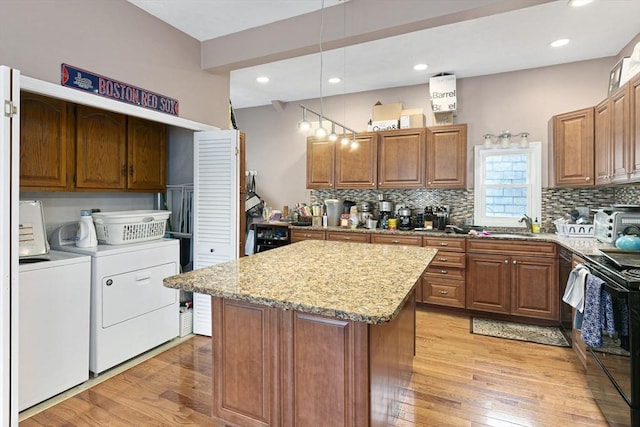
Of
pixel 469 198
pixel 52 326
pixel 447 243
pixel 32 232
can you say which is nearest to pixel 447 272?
pixel 447 243

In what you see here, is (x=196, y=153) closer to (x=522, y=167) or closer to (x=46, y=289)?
(x=46, y=289)

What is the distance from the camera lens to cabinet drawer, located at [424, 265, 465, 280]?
A: 371 centimetres

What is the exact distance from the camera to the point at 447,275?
12.3 feet

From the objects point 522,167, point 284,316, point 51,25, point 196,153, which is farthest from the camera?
point 522,167

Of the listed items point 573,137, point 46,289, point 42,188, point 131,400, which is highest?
point 573,137

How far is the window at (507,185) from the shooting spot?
392 cm

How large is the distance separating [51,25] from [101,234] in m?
1.53

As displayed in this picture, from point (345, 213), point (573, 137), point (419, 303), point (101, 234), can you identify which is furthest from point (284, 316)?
point (573, 137)

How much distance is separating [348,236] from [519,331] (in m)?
2.04

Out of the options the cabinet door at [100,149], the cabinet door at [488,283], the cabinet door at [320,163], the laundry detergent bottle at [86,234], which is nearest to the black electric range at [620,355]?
the cabinet door at [488,283]

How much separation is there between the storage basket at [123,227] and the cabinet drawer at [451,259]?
2.91 meters

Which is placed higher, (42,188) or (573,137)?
(573,137)

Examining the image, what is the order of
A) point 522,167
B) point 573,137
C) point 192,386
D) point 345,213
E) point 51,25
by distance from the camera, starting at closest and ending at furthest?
point 51,25 < point 192,386 < point 573,137 < point 522,167 < point 345,213

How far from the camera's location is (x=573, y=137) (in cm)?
349
